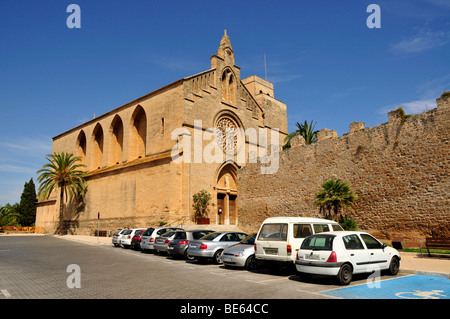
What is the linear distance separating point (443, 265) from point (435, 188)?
219 inches

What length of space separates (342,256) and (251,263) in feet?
13.1

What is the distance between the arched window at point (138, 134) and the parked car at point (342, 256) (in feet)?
96.4

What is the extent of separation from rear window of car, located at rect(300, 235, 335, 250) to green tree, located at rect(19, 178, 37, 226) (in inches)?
2304

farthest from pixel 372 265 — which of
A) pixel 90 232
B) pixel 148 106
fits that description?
pixel 90 232

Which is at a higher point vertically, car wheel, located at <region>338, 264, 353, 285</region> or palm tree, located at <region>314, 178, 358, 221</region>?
palm tree, located at <region>314, 178, 358, 221</region>

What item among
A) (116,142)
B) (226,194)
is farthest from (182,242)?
(116,142)

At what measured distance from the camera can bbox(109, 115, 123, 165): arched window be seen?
39.5 m

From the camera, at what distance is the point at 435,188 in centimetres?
1476

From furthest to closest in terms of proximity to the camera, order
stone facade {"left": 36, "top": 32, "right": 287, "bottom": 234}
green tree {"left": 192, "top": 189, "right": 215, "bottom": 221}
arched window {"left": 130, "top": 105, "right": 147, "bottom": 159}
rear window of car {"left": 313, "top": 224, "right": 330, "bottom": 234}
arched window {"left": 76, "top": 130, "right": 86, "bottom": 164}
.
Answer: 1. arched window {"left": 76, "top": 130, "right": 86, "bottom": 164}
2. arched window {"left": 130, "top": 105, "right": 147, "bottom": 159}
3. stone facade {"left": 36, "top": 32, "right": 287, "bottom": 234}
4. green tree {"left": 192, "top": 189, "right": 215, "bottom": 221}
5. rear window of car {"left": 313, "top": 224, "right": 330, "bottom": 234}

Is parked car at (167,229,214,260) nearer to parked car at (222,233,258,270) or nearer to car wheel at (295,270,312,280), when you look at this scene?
parked car at (222,233,258,270)

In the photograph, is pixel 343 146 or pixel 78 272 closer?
pixel 78 272

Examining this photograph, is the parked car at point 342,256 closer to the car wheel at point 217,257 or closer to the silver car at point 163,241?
the car wheel at point 217,257
